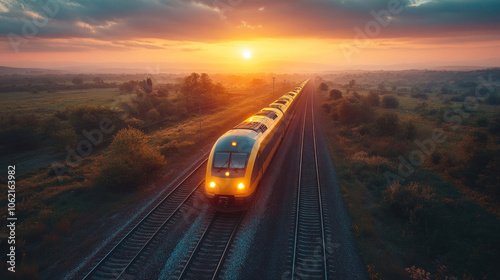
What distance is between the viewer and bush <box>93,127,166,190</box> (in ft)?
48.5

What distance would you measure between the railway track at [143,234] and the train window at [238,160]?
4031 mm

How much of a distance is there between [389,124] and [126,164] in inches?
1064

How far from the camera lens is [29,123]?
96.6 feet

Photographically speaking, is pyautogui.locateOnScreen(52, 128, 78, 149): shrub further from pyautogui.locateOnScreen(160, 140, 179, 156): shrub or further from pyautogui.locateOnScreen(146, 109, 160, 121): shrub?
pyautogui.locateOnScreen(146, 109, 160, 121): shrub

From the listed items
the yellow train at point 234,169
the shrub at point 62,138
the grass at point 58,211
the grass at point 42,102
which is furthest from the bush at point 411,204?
the grass at point 42,102

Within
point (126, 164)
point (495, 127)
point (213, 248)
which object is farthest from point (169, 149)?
point (495, 127)

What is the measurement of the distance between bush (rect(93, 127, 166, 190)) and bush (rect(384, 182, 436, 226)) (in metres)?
15.7

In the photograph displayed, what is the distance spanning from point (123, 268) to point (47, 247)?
4283 mm

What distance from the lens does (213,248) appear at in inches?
380

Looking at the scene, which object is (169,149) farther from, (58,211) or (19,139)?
(19,139)

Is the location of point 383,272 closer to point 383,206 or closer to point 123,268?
point 383,206

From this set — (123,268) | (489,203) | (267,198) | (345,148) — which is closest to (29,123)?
(123,268)

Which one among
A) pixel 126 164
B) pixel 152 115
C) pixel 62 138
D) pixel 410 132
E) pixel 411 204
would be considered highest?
pixel 410 132

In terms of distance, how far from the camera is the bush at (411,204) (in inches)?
441
